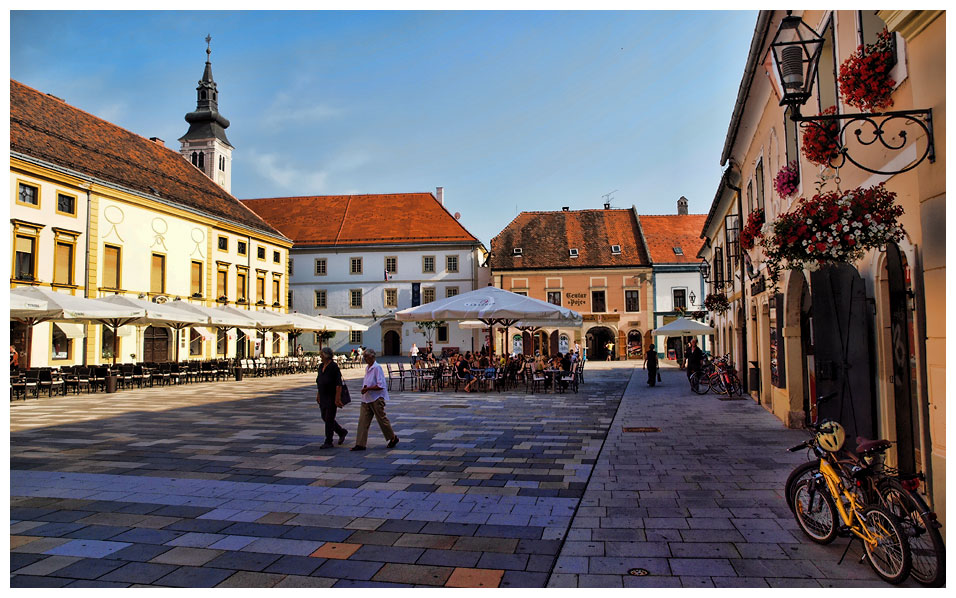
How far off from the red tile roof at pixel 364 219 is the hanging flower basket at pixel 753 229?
4019 cm

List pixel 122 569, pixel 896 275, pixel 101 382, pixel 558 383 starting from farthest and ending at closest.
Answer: pixel 101 382 < pixel 558 383 < pixel 896 275 < pixel 122 569

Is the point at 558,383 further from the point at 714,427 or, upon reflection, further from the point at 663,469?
the point at 663,469

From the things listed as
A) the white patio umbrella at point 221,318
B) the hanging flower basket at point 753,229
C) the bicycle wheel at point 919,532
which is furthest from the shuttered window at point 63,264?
the bicycle wheel at point 919,532

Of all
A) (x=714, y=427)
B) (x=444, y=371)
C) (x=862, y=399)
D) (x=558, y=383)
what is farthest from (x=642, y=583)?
(x=444, y=371)

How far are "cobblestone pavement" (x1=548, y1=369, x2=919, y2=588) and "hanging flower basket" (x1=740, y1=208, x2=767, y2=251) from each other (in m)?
4.14

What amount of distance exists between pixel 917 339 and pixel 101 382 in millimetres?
23198

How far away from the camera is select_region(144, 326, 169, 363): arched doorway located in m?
31.4

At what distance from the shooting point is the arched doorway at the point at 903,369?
5.67 m

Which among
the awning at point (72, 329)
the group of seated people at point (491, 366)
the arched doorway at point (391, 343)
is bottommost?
the group of seated people at point (491, 366)

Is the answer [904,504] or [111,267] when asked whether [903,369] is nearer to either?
[904,504]

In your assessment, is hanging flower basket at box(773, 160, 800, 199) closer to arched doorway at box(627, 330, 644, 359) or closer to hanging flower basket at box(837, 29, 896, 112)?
hanging flower basket at box(837, 29, 896, 112)

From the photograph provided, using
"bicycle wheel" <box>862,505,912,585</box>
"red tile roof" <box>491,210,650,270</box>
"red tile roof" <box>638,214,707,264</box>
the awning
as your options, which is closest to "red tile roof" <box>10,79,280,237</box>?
the awning

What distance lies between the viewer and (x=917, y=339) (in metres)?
5.34

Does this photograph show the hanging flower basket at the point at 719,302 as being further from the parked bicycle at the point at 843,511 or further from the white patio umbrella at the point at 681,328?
the parked bicycle at the point at 843,511
